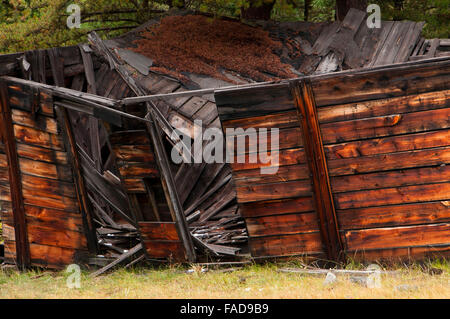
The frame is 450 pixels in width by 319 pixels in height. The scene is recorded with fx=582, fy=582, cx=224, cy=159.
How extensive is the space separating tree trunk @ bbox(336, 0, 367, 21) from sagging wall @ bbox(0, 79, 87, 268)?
8.58 metres

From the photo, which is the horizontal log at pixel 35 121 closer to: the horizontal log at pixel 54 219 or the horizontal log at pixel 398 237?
the horizontal log at pixel 54 219

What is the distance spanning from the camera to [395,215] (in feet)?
20.9

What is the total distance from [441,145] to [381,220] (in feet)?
3.37

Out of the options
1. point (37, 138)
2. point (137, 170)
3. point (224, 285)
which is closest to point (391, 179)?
point (224, 285)

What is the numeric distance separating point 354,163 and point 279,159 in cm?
83

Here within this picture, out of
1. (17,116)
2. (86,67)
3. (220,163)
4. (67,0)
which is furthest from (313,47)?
(67,0)

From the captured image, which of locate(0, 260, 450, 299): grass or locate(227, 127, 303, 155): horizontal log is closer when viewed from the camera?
locate(0, 260, 450, 299): grass

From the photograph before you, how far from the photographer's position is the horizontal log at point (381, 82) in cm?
606

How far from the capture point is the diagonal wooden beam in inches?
252

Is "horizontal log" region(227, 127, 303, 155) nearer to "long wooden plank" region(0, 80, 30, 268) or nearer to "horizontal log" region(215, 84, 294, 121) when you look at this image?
"horizontal log" region(215, 84, 294, 121)

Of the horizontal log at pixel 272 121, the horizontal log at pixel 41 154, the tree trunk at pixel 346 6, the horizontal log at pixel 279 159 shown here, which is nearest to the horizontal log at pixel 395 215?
the horizontal log at pixel 279 159

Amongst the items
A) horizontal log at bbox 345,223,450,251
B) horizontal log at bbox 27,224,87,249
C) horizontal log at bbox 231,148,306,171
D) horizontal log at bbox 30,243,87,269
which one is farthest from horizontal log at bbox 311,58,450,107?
horizontal log at bbox 30,243,87,269

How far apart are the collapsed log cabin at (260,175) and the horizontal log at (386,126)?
1cm

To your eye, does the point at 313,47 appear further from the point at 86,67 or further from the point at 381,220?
the point at 381,220
